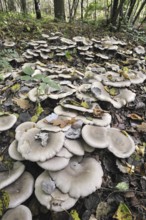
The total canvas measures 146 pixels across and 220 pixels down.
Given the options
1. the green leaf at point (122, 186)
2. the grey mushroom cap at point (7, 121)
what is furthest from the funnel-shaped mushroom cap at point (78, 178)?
the grey mushroom cap at point (7, 121)

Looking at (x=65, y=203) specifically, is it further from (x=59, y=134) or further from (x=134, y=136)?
(x=134, y=136)

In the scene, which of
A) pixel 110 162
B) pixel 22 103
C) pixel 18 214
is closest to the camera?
pixel 18 214

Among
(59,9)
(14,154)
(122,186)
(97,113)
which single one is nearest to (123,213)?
(122,186)

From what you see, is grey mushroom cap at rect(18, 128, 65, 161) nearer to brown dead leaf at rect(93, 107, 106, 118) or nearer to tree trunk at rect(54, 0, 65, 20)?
brown dead leaf at rect(93, 107, 106, 118)

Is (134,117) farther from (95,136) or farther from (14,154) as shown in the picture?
(14,154)

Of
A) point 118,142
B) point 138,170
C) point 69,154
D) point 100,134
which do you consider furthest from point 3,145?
point 138,170

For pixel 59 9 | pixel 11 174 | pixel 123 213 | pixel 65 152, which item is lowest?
pixel 123 213

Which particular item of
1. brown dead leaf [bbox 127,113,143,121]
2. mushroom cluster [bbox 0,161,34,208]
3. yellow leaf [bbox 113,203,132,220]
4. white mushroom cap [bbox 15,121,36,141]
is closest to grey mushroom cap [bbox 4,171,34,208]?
mushroom cluster [bbox 0,161,34,208]

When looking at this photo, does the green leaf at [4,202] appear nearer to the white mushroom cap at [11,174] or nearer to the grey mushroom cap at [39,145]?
the white mushroom cap at [11,174]
